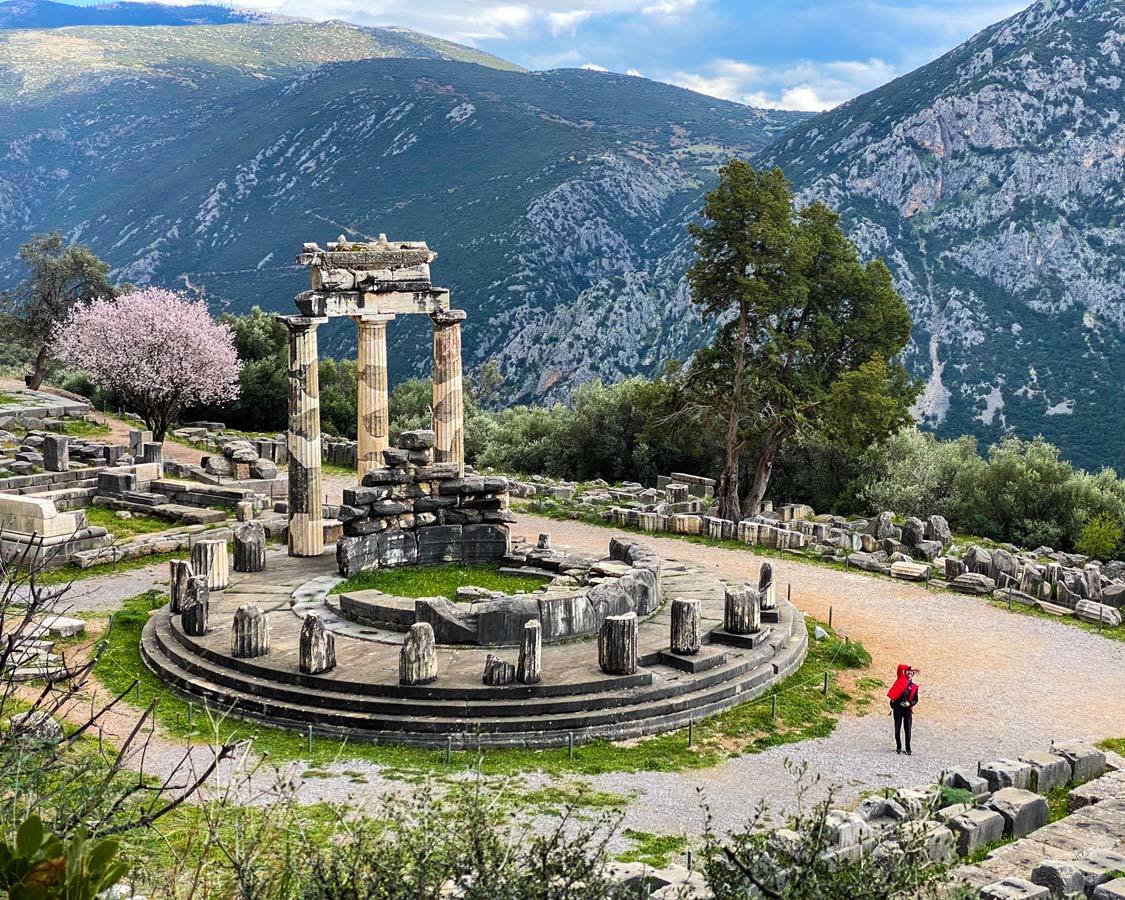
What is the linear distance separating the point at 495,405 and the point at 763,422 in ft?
134

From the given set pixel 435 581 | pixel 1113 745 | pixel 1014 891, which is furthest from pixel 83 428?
pixel 1014 891

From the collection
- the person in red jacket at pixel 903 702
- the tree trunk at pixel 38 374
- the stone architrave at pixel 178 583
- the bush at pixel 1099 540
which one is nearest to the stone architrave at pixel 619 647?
the person in red jacket at pixel 903 702

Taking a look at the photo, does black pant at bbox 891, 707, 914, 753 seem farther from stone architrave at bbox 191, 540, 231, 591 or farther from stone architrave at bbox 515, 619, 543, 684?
stone architrave at bbox 191, 540, 231, 591

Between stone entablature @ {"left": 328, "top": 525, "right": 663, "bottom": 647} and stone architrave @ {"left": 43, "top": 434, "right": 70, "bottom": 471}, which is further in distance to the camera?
stone architrave @ {"left": 43, "top": 434, "right": 70, "bottom": 471}

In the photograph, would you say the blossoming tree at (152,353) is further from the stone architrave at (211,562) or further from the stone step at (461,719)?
the stone step at (461,719)

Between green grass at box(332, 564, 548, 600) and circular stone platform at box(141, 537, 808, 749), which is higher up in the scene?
green grass at box(332, 564, 548, 600)

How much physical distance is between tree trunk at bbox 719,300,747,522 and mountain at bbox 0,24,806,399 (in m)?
36.9

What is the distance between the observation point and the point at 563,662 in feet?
59.4

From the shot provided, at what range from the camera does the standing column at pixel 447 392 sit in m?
26.5

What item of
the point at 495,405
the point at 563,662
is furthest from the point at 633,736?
the point at 495,405

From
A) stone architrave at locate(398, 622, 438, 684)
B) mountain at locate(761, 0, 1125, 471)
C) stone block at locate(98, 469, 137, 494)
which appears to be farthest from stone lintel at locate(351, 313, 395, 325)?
mountain at locate(761, 0, 1125, 471)

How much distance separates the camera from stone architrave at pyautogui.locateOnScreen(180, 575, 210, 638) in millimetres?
19297

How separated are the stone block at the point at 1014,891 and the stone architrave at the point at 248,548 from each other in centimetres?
1692

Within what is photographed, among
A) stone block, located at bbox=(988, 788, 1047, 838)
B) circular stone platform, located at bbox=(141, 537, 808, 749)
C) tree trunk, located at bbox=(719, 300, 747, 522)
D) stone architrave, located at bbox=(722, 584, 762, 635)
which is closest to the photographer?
stone block, located at bbox=(988, 788, 1047, 838)
